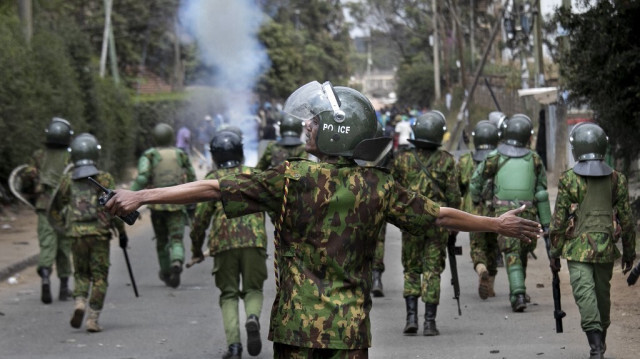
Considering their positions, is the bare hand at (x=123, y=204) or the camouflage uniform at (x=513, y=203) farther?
the camouflage uniform at (x=513, y=203)

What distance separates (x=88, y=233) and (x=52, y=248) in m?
2.48

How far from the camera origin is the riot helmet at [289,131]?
13125 millimetres

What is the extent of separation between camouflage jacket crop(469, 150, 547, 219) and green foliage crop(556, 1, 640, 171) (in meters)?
3.65

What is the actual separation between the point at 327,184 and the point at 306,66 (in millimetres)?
60503

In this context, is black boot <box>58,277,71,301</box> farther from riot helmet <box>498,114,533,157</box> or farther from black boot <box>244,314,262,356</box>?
riot helmet <box>498,114,533,157</box>

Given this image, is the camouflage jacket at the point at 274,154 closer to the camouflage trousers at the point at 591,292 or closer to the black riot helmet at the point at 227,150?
the black riot helmet at the point at 227,150

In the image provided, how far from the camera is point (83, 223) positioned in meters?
10.6

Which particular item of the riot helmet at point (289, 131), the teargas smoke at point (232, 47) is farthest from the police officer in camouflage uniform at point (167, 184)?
the teargas smoke at point (232, 47)

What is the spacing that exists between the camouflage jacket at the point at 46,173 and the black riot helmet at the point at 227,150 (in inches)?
163

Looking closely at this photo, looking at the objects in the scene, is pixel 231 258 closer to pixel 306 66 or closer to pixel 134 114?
pixel 134 114

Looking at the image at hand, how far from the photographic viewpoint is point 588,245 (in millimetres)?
8266

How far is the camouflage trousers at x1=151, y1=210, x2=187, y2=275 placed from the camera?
1293 cm

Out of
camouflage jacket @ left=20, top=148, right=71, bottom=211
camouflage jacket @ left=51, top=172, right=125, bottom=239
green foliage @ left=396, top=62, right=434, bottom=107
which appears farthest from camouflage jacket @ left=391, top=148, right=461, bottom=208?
green foliage @ left=396, top=62, right=434, bottom=107

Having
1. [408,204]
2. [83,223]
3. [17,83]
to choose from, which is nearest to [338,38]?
[17,83]
